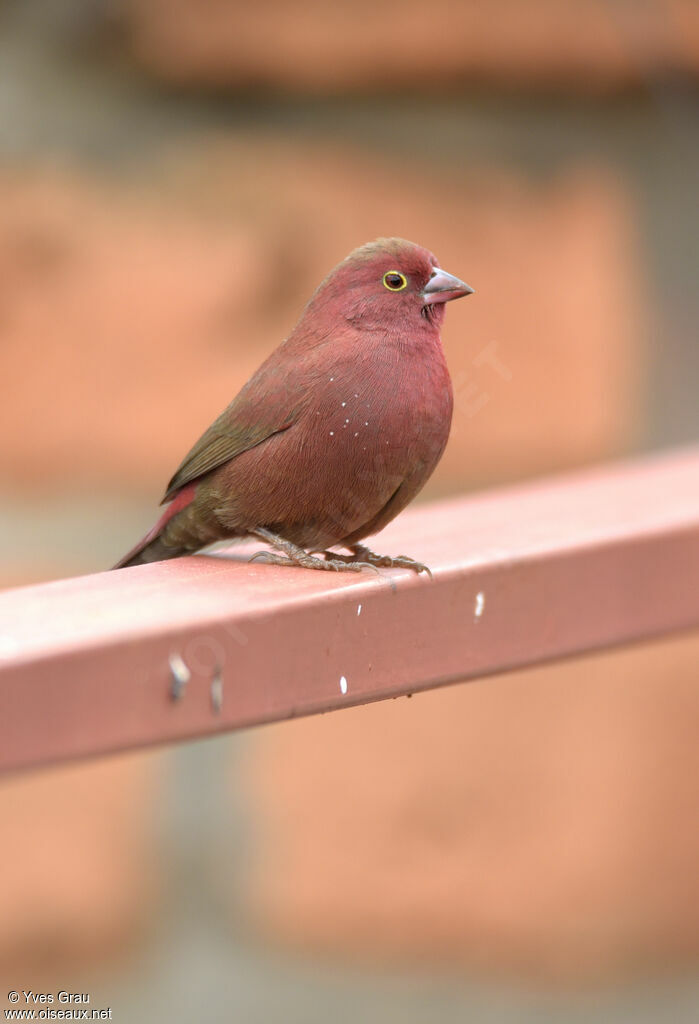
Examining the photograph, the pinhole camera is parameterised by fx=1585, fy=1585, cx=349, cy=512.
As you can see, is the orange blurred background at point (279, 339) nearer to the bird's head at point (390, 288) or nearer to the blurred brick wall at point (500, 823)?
the blurred brick wall at point (500, 823)

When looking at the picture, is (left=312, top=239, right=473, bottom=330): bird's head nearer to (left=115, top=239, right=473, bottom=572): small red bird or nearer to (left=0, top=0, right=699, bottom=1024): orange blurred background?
(left=115, top=239, right=473, bottom=572): small red bird

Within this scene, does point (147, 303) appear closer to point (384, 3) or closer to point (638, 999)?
point (384, 3)

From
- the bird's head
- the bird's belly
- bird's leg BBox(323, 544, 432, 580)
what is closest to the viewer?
bird's leg BBox(323, 544, 432, 580)

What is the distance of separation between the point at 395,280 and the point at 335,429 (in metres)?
0.28

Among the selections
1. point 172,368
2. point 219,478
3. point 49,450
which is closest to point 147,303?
point 172,368

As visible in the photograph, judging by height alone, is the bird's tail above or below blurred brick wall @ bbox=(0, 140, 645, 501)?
below

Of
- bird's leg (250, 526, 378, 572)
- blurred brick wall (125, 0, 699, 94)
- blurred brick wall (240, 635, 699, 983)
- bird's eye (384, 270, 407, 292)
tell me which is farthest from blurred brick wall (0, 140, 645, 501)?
bird's leg (250, 526, 378, 572)

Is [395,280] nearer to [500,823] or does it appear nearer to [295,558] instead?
[295,558]

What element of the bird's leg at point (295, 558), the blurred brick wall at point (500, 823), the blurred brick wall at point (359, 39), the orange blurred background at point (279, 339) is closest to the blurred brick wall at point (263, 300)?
the orange blurred background at point (279, 339)

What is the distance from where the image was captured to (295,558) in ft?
6.61

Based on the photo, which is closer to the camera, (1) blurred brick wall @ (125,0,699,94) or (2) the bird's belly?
(2) the bird's belly

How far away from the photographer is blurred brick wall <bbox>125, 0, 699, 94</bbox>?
2727mm

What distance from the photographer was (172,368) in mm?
2766

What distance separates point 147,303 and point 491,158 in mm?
669
